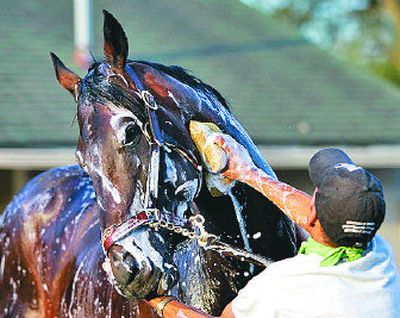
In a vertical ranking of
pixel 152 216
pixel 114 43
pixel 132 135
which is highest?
pixel 114 43

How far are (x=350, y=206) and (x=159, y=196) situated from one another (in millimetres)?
837

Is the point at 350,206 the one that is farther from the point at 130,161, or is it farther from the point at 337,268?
the point at 130,161

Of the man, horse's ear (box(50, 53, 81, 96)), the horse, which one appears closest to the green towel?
the man

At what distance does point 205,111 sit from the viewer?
149 inches

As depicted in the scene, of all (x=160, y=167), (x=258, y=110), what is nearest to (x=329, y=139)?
(x=258, y=110)

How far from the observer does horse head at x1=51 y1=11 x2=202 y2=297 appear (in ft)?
11.2

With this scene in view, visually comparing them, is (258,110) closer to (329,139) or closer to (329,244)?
(329,139)

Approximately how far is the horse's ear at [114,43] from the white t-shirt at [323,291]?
100cm


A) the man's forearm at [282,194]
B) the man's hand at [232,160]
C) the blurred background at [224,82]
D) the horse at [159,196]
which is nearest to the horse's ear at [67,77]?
the horse at [159,196]

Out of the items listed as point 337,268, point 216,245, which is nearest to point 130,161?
point 216,245

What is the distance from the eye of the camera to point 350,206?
2951 mm

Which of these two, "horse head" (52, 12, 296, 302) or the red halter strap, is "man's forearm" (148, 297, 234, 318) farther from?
the red halter strap

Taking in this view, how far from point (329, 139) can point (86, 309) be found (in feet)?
25.2

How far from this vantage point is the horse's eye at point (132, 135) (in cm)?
353
